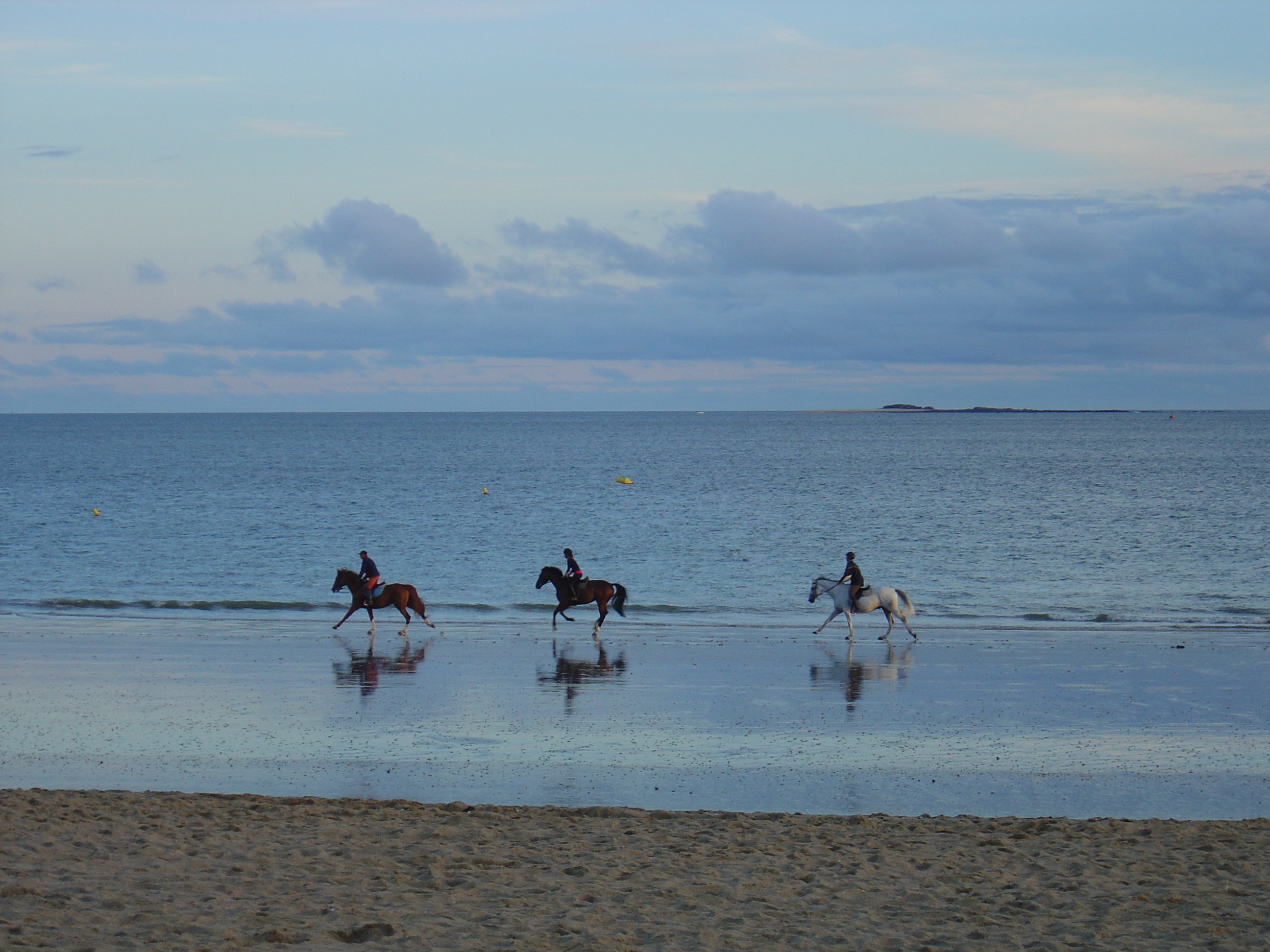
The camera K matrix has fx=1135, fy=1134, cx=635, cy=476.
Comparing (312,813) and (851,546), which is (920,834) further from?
(851,546)

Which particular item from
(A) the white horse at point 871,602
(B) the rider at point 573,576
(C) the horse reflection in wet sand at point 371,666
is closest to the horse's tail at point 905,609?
(A) the white horse at point 871,602

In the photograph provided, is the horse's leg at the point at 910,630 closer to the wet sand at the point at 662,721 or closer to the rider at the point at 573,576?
the wet sand at the point at 662,721

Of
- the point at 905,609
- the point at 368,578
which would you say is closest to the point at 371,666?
the point at 368,578

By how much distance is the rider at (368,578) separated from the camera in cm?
2630

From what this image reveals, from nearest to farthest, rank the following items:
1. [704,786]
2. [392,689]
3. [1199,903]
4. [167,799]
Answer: [1199,903], [167,799], [704,786], [392,689]

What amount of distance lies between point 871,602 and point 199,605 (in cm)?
1874

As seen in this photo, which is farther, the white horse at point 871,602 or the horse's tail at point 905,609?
the horse's tail at point 905,609

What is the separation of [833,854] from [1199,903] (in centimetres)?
302

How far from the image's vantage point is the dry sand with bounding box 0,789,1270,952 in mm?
8305

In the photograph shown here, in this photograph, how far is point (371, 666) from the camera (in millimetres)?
21500

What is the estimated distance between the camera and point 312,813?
11617 millimetres

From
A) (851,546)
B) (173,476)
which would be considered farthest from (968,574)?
(173,476)

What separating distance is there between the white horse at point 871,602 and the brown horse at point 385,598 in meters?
9.12

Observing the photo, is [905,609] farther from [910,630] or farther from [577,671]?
[577,671]
